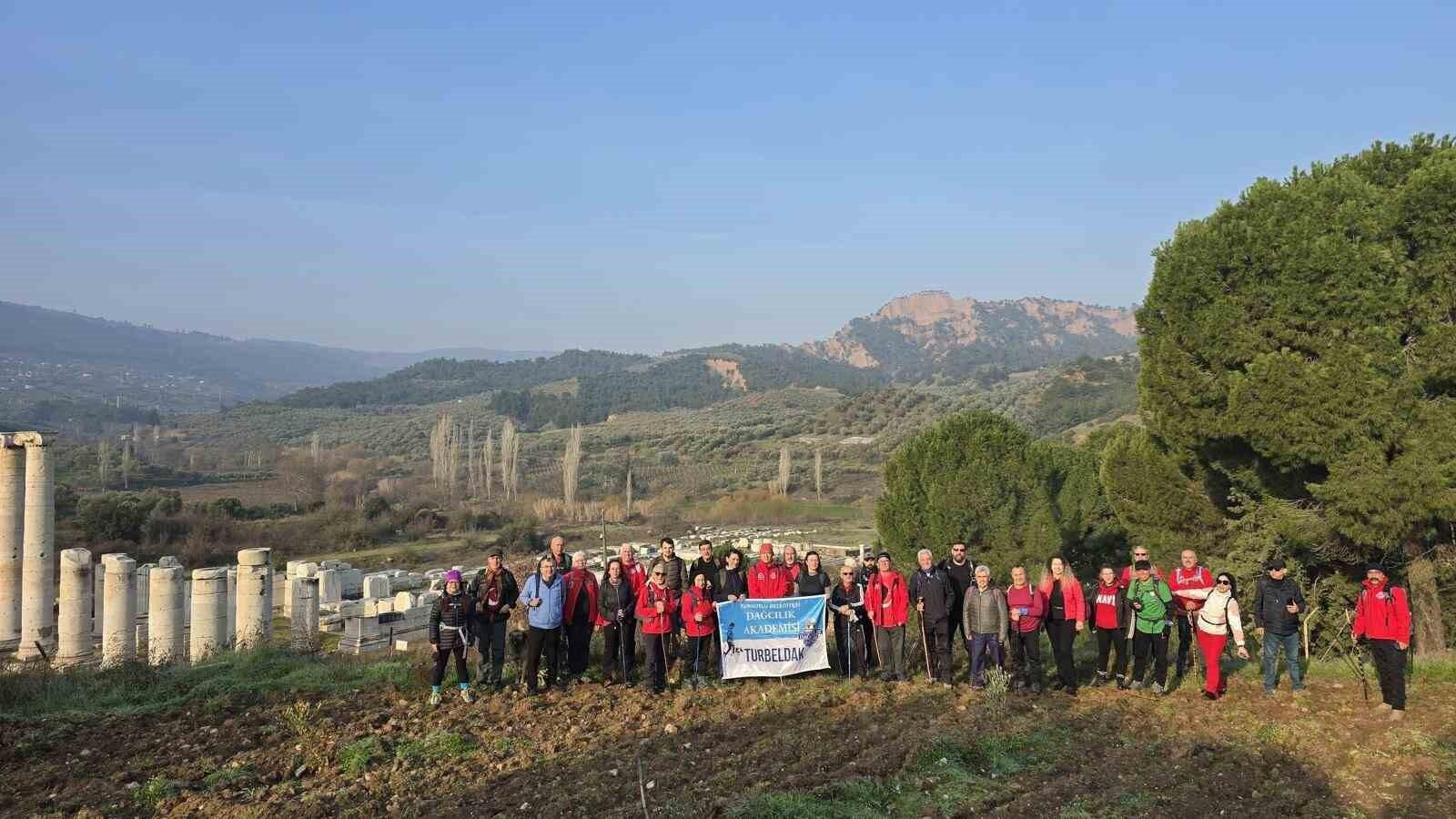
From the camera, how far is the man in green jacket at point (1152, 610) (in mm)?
9516

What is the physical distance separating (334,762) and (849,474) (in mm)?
65300

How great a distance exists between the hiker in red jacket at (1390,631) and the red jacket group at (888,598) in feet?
14.3

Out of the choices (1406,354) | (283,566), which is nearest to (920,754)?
(1406,354)

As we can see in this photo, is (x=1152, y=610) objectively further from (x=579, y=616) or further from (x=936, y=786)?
(x=579, y=616)

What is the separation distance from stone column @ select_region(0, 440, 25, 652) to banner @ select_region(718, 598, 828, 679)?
728 inches

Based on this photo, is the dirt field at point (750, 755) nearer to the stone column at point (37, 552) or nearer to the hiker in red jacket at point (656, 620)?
the hiker in red jacket at point (656, 620)

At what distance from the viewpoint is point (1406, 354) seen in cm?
1155

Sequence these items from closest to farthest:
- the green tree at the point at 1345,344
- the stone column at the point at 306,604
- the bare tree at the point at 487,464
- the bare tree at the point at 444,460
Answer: the green tree at the point at 1345,344 → the stone column at the point at 306,604 → the bare tree at the point at 487,464 → the bare tree at the point at 444,460

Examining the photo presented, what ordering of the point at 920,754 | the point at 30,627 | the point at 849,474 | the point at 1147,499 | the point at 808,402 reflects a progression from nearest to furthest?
the point at 920,754 < the point at 1147,499 < the point at 30,627 < the point at 849,474 < the point at 808,402

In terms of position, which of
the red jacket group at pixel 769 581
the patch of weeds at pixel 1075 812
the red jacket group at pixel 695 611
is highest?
the red jacket group at pixel 769 581

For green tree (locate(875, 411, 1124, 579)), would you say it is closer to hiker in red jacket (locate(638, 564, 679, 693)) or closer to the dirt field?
the dirt field

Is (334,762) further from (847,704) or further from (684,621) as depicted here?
(847,704)

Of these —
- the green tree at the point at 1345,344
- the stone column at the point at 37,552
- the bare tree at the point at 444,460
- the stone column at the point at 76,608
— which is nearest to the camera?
the green tree at the point at 1345,344

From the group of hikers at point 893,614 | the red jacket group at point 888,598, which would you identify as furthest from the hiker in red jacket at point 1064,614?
the red jacket group at point 888,598
